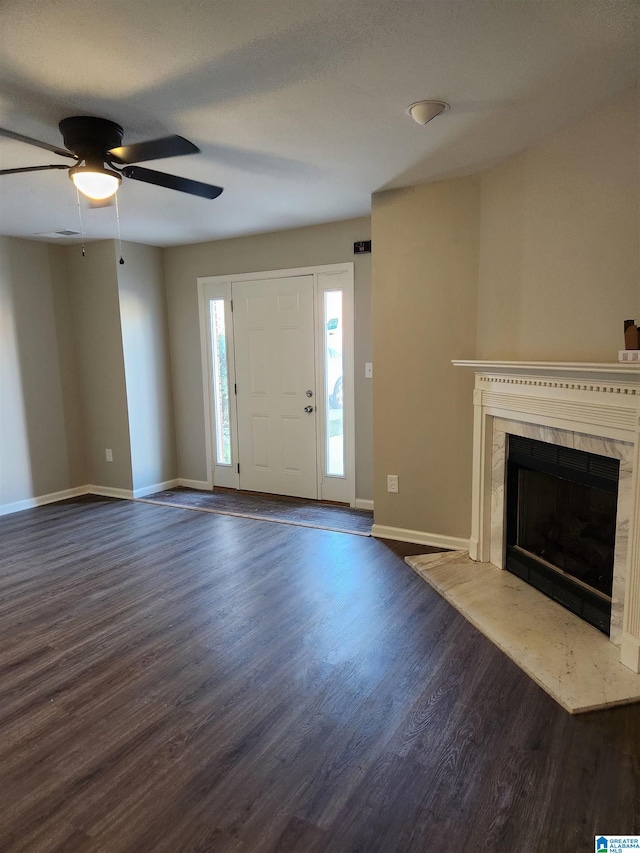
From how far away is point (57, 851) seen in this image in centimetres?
146

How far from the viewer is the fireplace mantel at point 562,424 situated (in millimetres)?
2139

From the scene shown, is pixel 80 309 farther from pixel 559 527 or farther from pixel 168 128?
pixel 559 527

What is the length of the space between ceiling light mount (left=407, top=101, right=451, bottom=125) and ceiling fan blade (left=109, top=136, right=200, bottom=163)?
37.5 inches

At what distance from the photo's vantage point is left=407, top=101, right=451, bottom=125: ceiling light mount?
221cm

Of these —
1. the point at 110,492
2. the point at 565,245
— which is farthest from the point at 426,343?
the point at 110,492

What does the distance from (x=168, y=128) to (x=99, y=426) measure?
11.5 feet

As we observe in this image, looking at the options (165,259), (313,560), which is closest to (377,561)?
(313,560)

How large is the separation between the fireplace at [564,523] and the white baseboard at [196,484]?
10.7 feet

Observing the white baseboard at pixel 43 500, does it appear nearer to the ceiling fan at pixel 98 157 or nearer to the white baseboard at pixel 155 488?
the white baseboard at pixel 155 488

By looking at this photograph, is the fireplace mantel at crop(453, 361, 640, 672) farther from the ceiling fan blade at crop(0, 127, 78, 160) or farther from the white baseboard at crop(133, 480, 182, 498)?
the white baseboard at crop(133, 480, 182, 498)

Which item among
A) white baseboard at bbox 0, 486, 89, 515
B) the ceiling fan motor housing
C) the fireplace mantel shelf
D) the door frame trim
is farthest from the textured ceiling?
white baseboard at bbox 0, 486, 89, 515

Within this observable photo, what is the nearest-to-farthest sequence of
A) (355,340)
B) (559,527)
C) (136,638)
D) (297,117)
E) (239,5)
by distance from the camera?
1. (239,5)
2. (297,117)
3. (136,638)
4. (559,527)
5. (355,340)

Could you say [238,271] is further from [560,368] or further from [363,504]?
[560,368]

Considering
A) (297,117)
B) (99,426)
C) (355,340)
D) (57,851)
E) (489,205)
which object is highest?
(297,117)
